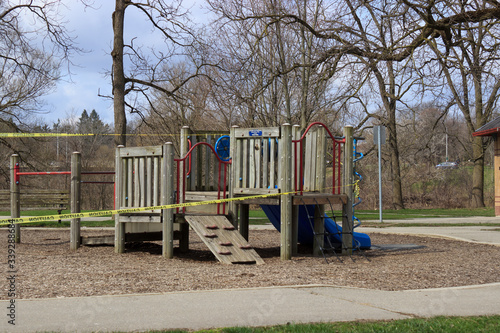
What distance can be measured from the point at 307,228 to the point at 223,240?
8.77 ft

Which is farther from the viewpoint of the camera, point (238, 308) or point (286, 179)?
point (286, 179)

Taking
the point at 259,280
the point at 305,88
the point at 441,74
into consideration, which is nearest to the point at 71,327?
the point at 259,280

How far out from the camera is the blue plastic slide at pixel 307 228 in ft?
36.7

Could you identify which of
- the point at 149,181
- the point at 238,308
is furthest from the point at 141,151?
the point at 238,308

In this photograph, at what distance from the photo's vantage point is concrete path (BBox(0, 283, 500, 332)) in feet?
15.8

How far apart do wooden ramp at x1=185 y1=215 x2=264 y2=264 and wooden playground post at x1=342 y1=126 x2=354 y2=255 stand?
2.27 metres

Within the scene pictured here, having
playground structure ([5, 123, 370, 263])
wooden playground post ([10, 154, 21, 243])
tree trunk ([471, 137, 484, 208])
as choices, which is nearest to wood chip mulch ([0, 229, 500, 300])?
playground structure ([5, 123, 370, 263])

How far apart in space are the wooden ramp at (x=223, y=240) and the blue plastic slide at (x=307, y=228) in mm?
1511

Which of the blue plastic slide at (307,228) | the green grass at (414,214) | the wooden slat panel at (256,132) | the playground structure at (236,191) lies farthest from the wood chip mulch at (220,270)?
the green grass at (414,214)

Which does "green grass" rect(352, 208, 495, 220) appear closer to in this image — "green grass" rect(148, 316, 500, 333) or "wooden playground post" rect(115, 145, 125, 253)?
"wooden playground post" rect(115, 145, 125, 253)

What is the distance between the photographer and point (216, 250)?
9.16 m

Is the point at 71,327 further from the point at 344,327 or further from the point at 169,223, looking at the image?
the point at 169,223

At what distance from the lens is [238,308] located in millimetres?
5426

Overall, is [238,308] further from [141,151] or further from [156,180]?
[141,151]
